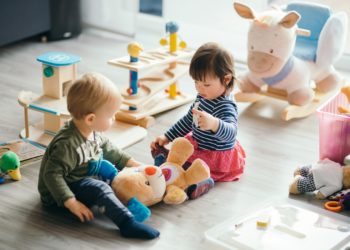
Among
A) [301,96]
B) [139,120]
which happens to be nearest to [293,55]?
[301,96]

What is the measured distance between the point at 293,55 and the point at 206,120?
81 centimetres

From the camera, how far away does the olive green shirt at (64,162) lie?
1665mm

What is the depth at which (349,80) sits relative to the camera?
285cm

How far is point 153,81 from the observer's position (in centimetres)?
246

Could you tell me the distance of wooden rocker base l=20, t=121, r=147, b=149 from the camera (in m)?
2.14

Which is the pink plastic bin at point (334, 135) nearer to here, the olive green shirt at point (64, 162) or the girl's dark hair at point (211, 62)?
the girl's dark hair at point (211, 62)

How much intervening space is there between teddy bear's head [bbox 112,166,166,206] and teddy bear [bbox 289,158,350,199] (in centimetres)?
40

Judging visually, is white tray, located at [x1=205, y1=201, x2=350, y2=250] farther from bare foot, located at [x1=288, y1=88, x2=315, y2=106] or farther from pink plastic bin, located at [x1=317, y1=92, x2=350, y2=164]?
bare foot, located at [x1=288, y1=88, x2=315, y2=106]

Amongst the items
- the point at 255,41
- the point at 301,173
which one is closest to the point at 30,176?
the point at 301,173

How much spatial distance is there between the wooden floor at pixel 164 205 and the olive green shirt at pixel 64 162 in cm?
7

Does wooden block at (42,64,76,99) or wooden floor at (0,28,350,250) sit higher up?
wooden block at (42,64,76,99)

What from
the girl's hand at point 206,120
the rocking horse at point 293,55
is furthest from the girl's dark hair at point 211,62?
the rocking horse at point 293,55

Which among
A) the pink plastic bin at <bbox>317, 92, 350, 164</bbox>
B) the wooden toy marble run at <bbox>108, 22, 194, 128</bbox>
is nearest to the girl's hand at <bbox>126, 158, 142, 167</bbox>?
the wooden toy marble run at <bbox>108, 22, 194, 128</bbox>

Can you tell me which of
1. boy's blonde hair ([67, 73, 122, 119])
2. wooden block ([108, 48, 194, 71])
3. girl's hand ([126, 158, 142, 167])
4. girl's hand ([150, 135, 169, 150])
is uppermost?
boy's blonde hair ([67, 73, 122, 119])
